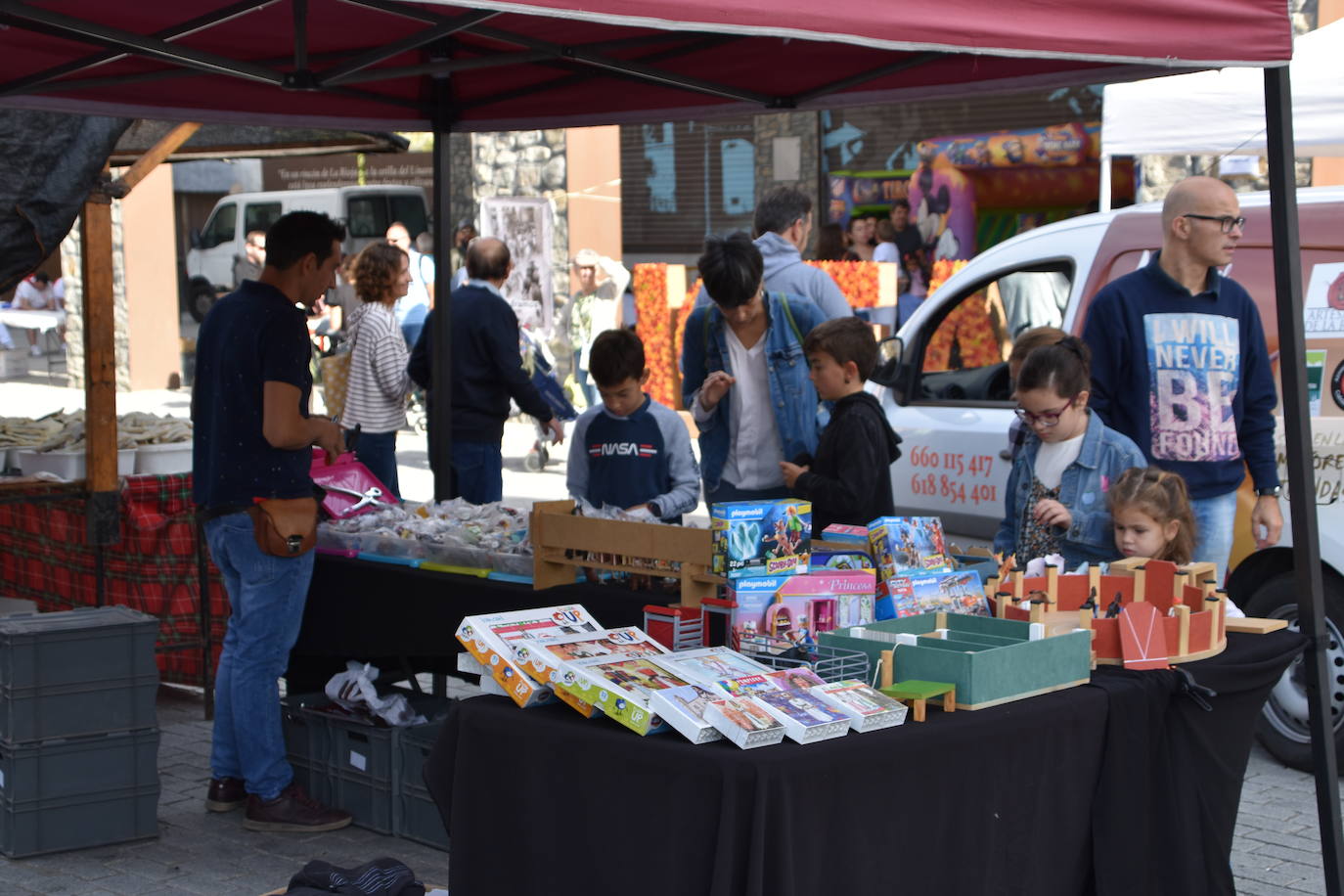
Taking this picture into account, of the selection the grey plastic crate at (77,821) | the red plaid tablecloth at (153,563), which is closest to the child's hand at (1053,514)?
the grey plastic crate at (77,821)

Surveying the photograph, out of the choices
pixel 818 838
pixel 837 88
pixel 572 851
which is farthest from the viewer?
pixel 837 88

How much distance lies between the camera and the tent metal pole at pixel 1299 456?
388cm

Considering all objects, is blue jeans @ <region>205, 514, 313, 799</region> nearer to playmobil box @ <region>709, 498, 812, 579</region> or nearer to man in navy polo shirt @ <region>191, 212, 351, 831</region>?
man in navy polo shirt @ <region>191, 212, 351, 831</region>

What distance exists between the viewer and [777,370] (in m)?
5.39

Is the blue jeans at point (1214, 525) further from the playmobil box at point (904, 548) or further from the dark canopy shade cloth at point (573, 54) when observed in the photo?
the playmobil box at point (904, 548)

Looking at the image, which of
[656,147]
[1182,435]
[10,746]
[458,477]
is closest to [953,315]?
[458,477]

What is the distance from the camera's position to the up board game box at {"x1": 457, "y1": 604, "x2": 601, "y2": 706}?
301 centimetres

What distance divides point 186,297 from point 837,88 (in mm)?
20144

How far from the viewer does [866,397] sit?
4.75 meters

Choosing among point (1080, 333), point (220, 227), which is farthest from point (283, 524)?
point (220, 227)

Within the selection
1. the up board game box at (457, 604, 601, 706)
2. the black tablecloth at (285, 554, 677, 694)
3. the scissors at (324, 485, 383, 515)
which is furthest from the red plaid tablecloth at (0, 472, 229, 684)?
the up board game box at (457, 604, 601, 706)

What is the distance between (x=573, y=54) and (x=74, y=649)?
2544 millimetres

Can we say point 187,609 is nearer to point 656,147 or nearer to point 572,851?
point 572,851

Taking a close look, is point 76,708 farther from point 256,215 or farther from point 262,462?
point 256,215
